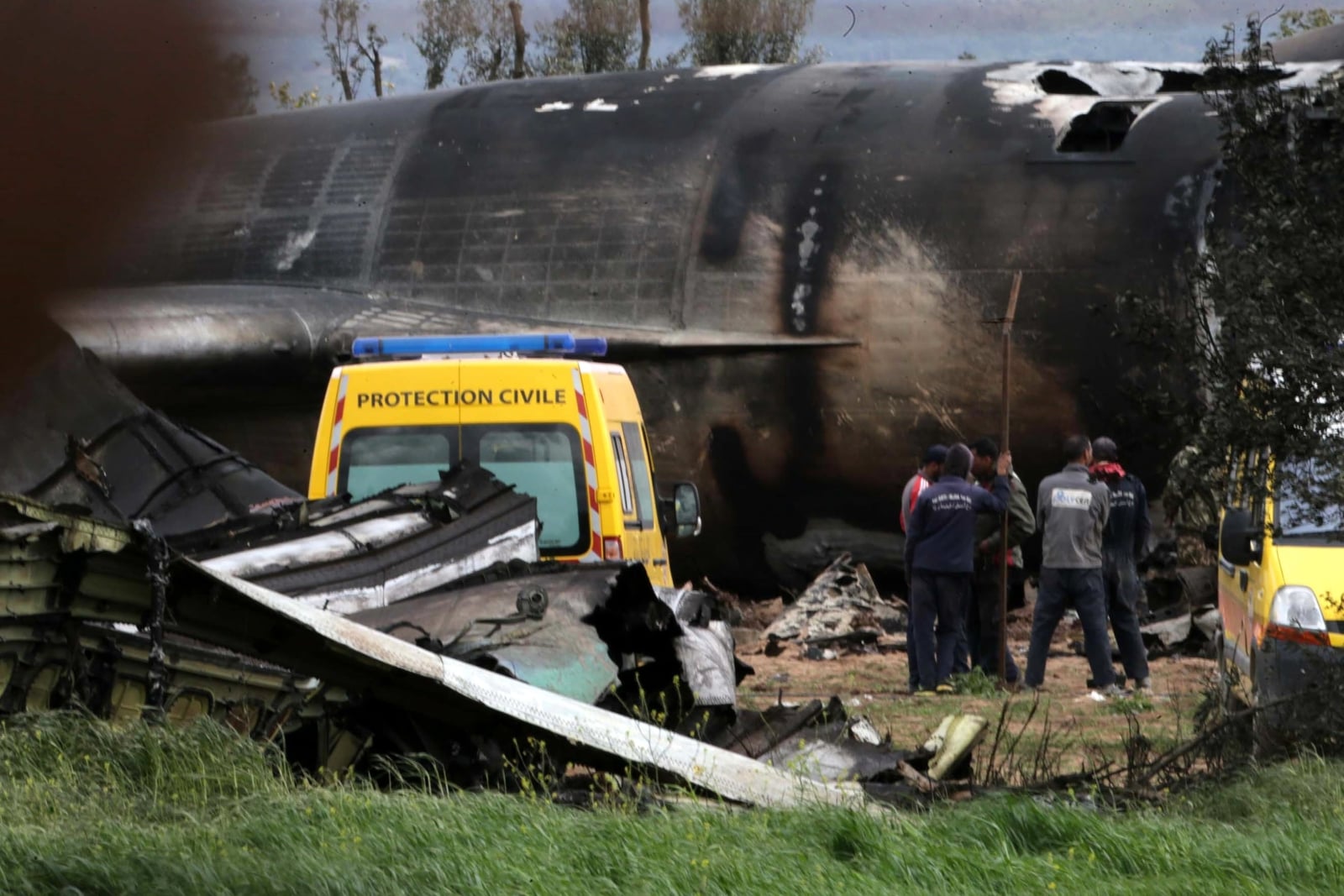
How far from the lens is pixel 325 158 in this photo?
53.8ft

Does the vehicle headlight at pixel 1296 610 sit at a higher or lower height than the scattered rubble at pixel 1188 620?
higher

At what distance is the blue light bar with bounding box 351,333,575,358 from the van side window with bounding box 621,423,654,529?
0.66m

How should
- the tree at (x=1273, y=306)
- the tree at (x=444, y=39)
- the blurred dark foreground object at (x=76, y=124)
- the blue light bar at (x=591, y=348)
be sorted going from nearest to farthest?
the blurred dark foreground object at (x=76, y=124) < the tree at (x=444, y=39) < the tree at (x=1273, y=306) < the blue light bar at (x=591, y=348)

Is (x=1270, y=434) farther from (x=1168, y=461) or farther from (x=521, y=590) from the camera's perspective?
(x=1168, y=461)

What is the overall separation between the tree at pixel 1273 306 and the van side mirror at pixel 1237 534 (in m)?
0.66

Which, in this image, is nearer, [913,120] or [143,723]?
[143,723]

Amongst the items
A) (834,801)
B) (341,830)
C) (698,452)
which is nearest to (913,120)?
(698,452)

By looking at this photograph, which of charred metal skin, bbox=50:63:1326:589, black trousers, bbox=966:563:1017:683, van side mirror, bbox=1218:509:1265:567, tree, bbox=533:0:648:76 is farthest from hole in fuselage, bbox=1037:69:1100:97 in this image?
tree, bbox=533:0:648:76

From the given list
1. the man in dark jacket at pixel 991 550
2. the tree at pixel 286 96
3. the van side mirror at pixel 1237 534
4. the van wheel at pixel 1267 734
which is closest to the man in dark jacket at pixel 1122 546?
the man in dark jacket at pixel 991 550

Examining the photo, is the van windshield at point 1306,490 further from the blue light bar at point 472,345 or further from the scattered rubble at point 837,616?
the scattered rubble at point 837,616

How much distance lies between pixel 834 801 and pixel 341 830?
1734mm

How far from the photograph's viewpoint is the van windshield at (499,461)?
9195mm

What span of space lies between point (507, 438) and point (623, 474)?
0.73 m

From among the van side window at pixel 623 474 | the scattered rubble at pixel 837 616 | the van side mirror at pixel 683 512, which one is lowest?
the scattered rubble at pixel 837 616
